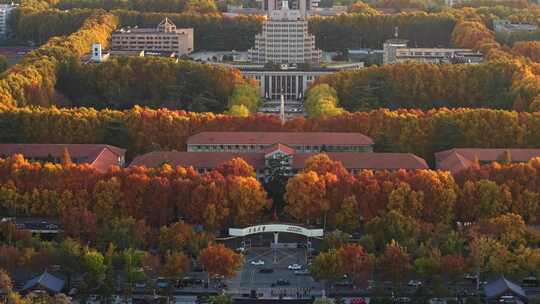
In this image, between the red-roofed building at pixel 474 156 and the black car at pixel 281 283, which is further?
the red-roofed building at pixel 474 156

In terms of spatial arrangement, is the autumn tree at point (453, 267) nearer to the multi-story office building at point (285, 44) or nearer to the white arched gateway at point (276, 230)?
the white arched gateway at point (276, 230)

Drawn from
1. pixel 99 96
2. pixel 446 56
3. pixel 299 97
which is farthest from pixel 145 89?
pixel 446 56

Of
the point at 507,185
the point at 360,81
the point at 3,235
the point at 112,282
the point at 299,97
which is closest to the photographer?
the point at 112,282

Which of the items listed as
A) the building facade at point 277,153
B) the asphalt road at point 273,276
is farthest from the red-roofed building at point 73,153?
the asphalt road at point 273,276

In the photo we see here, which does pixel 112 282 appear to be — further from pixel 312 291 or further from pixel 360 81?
pixel 360 81

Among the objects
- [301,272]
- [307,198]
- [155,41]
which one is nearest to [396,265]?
[301,272]

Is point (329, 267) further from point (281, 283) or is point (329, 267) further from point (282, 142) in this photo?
point (282, 142)

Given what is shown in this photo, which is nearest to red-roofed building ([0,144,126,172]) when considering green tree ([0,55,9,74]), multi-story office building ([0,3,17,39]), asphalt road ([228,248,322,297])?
asphalt road ([228,248,322,297])
